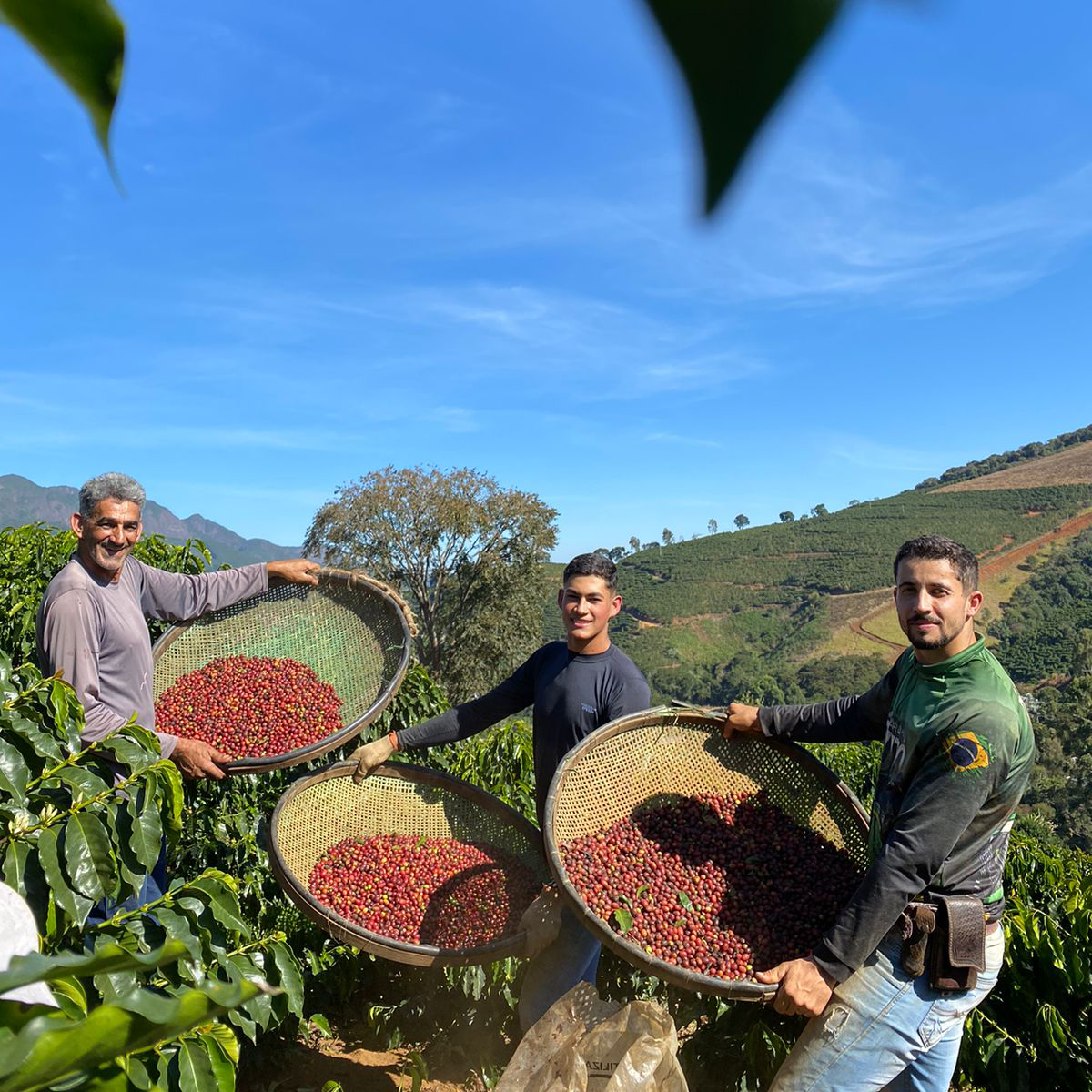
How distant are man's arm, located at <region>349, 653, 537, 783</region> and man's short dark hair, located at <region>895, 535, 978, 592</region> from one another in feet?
4.65

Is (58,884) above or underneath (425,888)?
above

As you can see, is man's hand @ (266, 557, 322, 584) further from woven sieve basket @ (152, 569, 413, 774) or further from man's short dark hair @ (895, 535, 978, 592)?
man's short dark hair @ (895, 535, 978, 592)

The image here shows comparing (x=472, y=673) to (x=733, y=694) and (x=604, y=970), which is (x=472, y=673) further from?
(x=733, y=694)

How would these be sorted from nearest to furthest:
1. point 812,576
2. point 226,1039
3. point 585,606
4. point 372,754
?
point 226,1039, point 585,606, point 372,754, point 812,576

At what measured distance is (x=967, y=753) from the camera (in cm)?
225

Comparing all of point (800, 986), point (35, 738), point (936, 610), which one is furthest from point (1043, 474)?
point (35, 738)

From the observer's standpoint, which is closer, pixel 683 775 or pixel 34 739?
pixel 34 739

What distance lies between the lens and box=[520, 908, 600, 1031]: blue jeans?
10.5ft

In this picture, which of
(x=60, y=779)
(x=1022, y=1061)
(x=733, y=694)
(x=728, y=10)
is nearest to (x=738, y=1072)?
(x=1022, y=1061)

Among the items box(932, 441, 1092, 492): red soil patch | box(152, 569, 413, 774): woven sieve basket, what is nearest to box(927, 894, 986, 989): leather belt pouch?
box(152, 569, 413, 774): woven sieve basket

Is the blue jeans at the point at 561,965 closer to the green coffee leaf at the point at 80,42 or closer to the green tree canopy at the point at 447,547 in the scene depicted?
the green coffee leaf at the point at 80,42

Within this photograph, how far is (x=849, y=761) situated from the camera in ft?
33.9

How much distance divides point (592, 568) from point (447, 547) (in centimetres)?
2667

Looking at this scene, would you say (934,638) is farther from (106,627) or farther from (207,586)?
(207,586)
